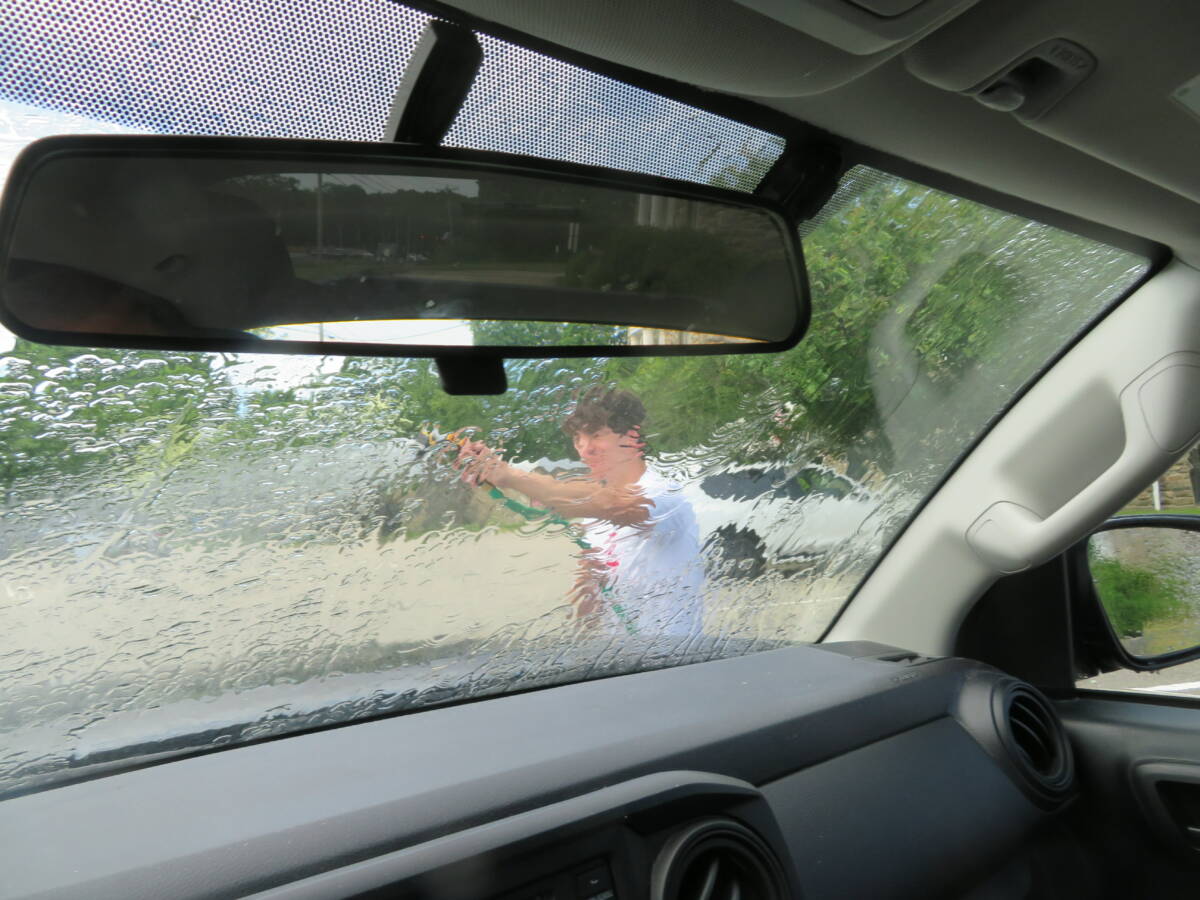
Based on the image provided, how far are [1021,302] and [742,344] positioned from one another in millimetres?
1600

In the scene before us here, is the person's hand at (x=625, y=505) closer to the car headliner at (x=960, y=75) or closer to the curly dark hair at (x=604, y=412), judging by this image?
the curly dark hair at (x=604, y=412)

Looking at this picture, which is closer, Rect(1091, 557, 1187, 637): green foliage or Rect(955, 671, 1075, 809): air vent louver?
Rect(955, 671, 1075, 809): air vent louver

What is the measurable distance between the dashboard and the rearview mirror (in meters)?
1.19

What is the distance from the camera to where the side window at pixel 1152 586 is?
381 centimetres

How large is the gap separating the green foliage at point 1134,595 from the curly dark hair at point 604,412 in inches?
95.1

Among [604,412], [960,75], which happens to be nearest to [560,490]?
[604,412]

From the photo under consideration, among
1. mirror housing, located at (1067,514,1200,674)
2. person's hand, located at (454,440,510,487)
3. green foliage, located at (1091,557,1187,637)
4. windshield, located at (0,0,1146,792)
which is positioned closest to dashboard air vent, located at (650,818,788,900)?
windshield, located at (0,0,1146,792)

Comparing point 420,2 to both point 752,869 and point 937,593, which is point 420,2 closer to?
point 752,869

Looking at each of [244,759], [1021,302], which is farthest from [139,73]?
[1021,302]

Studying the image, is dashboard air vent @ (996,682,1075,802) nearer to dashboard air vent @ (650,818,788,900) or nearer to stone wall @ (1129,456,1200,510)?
stone wall @ (1129,456,1200,510)

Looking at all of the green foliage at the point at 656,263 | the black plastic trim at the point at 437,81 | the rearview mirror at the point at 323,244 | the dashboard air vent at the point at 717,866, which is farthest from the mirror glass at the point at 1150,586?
the black plastic trim at the point at 437,81

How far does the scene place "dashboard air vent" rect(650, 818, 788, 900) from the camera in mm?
2285

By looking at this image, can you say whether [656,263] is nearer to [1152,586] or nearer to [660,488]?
[660,488]

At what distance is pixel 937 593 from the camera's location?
12.9 feet
